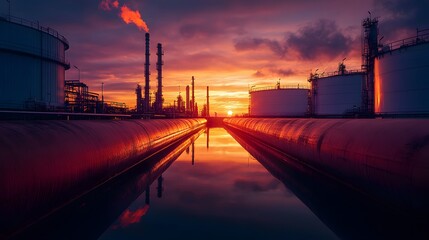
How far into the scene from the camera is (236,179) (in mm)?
8578

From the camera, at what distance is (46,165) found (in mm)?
4496

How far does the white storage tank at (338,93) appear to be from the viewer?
38281 mm

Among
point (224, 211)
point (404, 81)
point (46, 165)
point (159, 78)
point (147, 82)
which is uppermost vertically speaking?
point (159, 78)

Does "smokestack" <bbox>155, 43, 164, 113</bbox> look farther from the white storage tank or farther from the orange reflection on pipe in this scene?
the orange reflection on pipe

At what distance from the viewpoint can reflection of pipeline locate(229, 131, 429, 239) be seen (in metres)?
4.46

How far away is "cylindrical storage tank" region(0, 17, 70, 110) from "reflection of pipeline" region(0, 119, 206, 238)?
904 inches

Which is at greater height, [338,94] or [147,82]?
[147,82]

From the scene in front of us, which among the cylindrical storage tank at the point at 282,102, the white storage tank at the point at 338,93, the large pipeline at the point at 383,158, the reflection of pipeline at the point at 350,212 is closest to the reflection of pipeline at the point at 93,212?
the reflection of pipeline at the point at 350,212

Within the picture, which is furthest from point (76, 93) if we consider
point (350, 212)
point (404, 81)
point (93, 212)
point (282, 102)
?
point (350, 212)

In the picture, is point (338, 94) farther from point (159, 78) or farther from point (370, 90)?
point (159, 78)

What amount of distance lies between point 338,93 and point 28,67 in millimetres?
35096

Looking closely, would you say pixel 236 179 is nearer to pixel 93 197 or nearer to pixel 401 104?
pixel 93 197

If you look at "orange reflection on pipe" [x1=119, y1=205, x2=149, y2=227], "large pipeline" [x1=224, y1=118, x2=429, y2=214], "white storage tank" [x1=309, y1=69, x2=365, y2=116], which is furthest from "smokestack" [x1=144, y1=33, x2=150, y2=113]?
"orange reflection on pipe" [x1=119, y1=205, x2=149, y2=227]

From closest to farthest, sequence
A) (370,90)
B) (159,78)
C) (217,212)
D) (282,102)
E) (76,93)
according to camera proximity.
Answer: (217,212) → (370,90) → (76,93) → (159,78) → (282,102)
